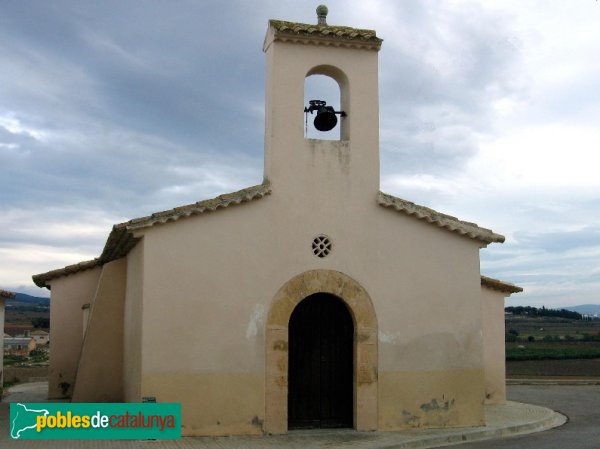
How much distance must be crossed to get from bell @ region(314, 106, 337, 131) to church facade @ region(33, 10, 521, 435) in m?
0.24

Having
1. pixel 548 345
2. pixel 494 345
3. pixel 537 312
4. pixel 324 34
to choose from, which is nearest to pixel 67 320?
pixel 324 34

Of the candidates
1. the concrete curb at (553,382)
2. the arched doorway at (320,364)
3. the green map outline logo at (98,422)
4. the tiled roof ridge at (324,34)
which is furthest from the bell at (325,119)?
the concrete curb at (553,382)

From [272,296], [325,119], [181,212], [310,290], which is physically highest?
[325,119]

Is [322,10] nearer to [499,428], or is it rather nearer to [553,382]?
[499,428]

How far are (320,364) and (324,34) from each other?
5.90 metres

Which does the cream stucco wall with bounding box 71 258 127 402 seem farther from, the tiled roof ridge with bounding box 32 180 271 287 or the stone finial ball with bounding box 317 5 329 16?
the stone finial ball with bounding box 317 5 329 16

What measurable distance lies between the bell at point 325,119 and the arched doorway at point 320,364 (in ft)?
10.1

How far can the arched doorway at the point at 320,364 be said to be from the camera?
12469 millimetres

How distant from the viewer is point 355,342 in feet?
41.0

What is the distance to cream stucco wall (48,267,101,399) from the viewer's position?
1775 centimetres

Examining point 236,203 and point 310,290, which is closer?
point 236,203

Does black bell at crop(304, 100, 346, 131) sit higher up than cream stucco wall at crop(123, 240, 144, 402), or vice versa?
black bell at crop(304, 100, 346, 131)

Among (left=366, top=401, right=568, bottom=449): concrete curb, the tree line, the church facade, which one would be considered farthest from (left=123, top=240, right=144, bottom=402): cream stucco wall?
the tree line

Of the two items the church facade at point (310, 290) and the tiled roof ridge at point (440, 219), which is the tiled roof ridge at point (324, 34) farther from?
the tiled roof ridge at point (440, 219)
